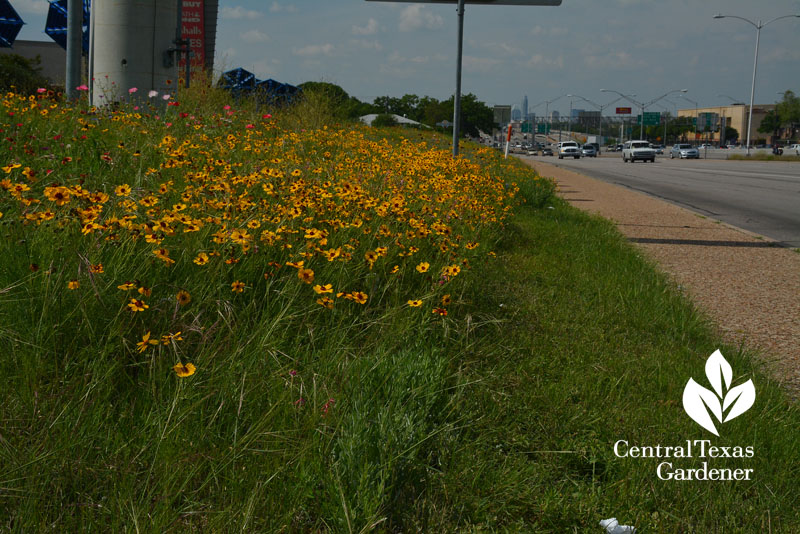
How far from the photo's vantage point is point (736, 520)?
242 cm

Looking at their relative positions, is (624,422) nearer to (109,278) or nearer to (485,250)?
(109,278)

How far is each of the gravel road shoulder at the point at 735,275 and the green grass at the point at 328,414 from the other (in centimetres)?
56

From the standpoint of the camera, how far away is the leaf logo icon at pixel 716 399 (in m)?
3.10

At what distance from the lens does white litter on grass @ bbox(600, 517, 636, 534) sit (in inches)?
90.3

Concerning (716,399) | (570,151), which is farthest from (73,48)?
(570,151)

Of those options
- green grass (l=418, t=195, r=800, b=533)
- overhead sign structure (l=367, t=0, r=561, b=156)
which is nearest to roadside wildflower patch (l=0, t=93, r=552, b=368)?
green grass (l=418, t=195, r=800, b=533)

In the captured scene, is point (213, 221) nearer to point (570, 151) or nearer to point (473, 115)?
point (570, 151)

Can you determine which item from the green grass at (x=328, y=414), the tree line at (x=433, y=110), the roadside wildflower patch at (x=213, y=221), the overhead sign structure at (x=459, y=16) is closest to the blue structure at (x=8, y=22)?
the tree line at (x=433, y=110)

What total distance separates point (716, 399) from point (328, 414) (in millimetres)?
1844

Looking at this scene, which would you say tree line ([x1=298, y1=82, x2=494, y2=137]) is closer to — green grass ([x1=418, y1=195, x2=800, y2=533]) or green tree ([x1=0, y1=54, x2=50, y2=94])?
green tree ([x1=0, y1=54, x2=50, y2=94])

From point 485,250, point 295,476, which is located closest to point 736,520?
point 295,476

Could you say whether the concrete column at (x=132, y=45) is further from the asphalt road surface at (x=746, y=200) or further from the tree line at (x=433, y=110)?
the tree line at (x=433, y=110)

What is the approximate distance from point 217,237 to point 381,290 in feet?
3.23

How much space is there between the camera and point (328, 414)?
8.50ft
